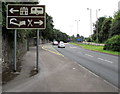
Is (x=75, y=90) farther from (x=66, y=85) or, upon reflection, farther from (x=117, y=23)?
(x=117, y=23)

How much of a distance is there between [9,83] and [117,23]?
125 feet

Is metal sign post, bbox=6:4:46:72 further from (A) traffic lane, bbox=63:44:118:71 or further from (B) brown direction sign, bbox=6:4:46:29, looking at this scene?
(A) traffic lane, bbox=63:44:118:71

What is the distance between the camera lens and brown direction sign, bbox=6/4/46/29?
28.4 ft

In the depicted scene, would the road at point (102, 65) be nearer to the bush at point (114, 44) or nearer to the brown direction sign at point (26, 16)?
the brown direction sign at point (26, 16)

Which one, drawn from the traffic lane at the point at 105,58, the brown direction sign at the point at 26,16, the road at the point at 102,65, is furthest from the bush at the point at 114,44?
the brown direction sign at the point at 26,16

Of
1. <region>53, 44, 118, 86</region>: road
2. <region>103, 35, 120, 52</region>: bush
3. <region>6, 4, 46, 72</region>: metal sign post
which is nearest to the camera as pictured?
<region>53, 44, 118, 86</region>: road

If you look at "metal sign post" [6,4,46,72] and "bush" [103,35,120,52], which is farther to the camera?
"bush" [103,35,120,52]

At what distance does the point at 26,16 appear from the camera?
8883 mm

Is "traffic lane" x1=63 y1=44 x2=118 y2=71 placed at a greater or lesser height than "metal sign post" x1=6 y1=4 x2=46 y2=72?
lesser

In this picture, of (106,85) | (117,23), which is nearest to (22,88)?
(106,85)

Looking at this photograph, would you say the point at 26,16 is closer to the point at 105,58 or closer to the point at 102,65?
the point at 102,65

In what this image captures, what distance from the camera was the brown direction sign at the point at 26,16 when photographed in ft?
28.4

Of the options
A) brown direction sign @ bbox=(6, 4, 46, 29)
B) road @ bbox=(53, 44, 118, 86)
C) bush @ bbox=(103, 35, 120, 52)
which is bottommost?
road @ bbox=(53, 44, 118, 86)

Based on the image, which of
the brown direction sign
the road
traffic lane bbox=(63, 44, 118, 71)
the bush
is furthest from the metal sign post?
the bush
